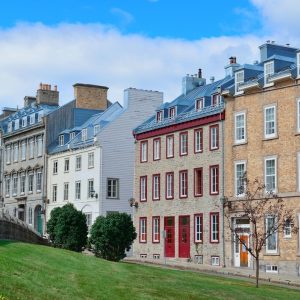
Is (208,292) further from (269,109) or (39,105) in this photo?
(39,105)

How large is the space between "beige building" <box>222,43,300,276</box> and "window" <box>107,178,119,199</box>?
53.3ft

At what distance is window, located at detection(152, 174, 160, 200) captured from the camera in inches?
2169

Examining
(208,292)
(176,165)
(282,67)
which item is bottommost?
(208,292)

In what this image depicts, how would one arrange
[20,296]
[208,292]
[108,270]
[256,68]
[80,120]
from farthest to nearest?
[80,120]
[256,68]
[108,270]
[208,292]
[20,296]

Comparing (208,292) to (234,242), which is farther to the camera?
(234,242)

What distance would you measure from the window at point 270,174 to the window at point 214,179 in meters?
4.85

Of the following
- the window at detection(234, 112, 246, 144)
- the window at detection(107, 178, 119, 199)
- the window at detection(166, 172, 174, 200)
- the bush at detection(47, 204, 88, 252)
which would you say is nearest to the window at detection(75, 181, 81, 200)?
the window at detection(107, 178, 119, 199)

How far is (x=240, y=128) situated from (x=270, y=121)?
8.97 ft

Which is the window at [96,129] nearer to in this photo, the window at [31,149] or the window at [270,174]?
the window at [31,149]

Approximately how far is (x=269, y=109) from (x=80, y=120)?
3089 centimetres

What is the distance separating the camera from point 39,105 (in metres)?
76.6

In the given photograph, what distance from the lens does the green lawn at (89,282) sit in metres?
21.2

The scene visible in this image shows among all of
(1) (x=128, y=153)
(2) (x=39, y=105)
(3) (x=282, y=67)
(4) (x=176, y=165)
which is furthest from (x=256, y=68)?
(2) (x=39, y=105)

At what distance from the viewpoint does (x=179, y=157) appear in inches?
2082
